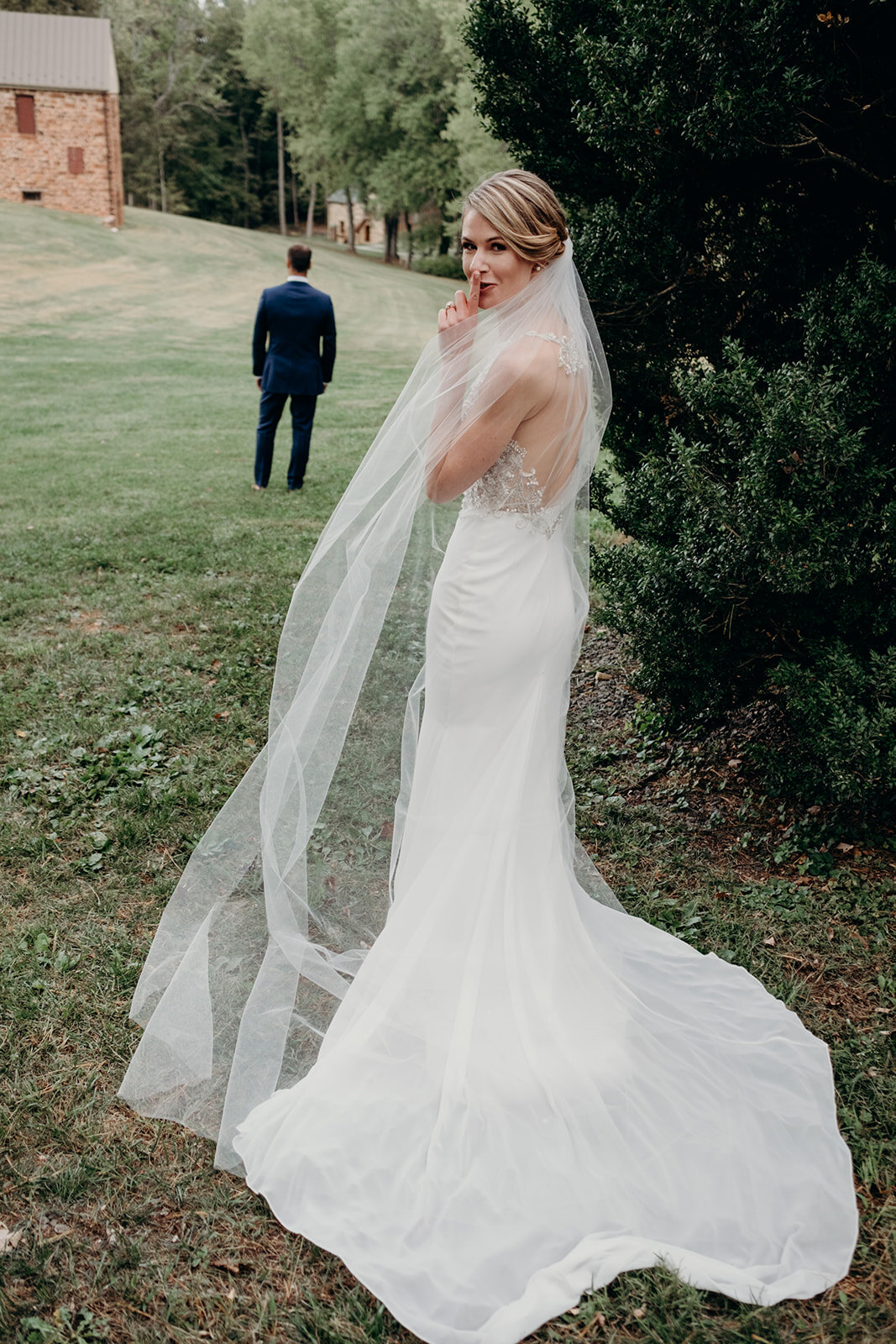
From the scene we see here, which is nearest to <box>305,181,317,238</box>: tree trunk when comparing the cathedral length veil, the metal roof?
the metal roof

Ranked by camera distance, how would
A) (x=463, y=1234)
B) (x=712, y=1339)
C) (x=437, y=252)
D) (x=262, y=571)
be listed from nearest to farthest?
(x=712, y=1339) < (x=463, y=1234) < (x=262, y=571) < (x=437, y=252)

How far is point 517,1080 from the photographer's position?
2846mm

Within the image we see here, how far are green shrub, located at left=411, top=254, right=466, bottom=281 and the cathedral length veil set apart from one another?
44.6 meters

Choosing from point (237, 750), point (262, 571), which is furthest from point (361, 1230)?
point (262, 571)

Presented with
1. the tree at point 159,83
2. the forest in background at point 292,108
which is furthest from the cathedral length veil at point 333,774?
the tree at point 159,83

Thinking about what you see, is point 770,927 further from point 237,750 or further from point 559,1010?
point 237,750

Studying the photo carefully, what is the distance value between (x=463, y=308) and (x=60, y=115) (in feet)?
142

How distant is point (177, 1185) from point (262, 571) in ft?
19.0

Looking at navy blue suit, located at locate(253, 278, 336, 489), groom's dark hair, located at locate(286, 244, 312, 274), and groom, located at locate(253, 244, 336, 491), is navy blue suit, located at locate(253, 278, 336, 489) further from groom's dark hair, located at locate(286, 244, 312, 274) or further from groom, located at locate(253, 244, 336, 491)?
groom's dark hair, located at locate(286, 244, 312, 274)

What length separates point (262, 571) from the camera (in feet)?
Result: 26.3

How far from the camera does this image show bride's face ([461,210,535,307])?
9.12 ft

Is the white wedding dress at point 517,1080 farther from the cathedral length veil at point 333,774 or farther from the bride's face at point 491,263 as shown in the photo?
the bride's face at point 491,263

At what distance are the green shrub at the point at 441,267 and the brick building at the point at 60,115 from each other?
1389cm

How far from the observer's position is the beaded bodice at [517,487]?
2809mm
